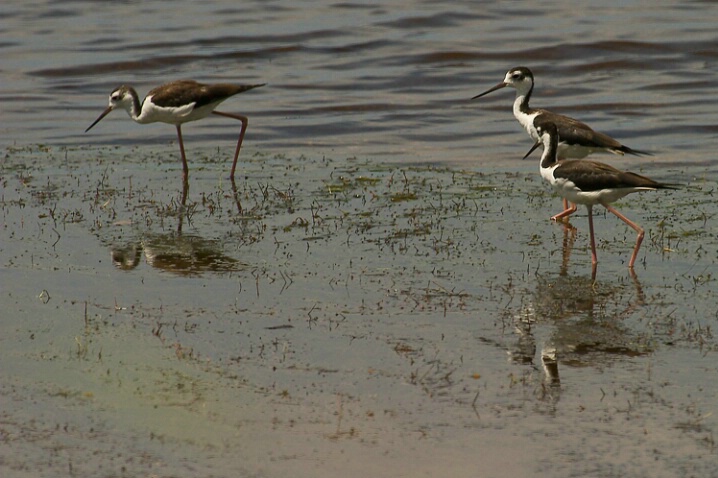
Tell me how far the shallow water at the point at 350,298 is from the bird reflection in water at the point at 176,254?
0.03m

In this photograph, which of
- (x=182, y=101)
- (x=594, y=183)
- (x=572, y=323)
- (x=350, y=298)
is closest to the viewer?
(x=572, y=323)

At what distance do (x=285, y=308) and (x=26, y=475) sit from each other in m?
2.97

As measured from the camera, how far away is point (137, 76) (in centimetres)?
2198

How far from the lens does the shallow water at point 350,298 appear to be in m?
5.61

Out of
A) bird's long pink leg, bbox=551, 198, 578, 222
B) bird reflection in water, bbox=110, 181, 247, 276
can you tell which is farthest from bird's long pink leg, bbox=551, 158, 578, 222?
bird reflection in water, bbox=110, 181, 247, 276

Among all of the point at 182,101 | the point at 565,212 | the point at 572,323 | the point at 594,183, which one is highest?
the point at 182,101

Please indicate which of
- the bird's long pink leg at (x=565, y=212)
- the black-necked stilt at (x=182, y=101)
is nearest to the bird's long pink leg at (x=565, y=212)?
the bird's long pink leg at (x=565, y=212)

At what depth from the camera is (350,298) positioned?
26.8 ft

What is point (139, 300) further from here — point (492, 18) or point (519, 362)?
point (492, 18)

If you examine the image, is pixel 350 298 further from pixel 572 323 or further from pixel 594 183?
pixel 594 183

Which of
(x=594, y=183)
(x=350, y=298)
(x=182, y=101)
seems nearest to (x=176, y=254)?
(x=350, y=298)

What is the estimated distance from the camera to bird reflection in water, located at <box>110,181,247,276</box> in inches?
360

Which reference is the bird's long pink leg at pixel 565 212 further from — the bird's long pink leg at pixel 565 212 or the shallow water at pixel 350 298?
the shallow water at pixel 350 298

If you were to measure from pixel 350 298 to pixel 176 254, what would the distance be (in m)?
2.05
